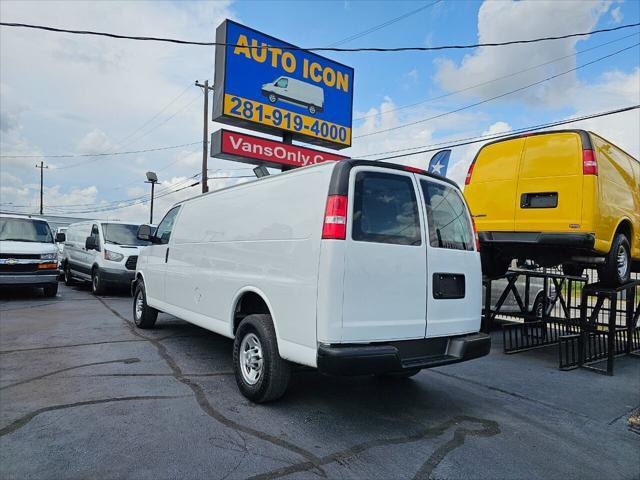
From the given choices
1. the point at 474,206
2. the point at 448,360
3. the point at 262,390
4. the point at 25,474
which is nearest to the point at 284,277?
A: the point at 262,390

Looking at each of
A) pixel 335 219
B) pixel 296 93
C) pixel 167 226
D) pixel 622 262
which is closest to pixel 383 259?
pixel 335 219

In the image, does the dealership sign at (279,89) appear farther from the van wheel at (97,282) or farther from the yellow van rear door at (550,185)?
the yellow van rear door at (550,185)

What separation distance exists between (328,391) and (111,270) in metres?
8.88

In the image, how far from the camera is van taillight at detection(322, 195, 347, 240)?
341 cm

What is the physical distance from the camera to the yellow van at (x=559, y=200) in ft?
19.0

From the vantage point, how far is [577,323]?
7.27 meters

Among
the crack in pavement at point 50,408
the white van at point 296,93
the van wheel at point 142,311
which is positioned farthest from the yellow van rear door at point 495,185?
the white van at point 296,93

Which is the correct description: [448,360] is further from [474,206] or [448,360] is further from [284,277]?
[474,206]

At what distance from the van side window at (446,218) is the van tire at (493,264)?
3.39 meters

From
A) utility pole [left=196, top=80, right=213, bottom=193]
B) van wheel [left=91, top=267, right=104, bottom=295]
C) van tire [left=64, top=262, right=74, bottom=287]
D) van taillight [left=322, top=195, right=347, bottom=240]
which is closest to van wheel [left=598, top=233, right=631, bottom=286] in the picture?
van taillight [left=322, top=195, right=347, bottom=240]

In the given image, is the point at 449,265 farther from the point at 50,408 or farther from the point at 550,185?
the point at 50,408

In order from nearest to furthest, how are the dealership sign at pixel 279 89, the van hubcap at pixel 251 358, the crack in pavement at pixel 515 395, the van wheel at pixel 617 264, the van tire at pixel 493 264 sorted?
the van hubcap at pixel 251 358 < the crack in pavement at pixel 515 395 < the van wheel at pixel 617 264 < the van tire at pixel 493 264 < the dealership sign at pixel 279 89

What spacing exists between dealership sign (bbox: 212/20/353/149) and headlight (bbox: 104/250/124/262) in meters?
4.70

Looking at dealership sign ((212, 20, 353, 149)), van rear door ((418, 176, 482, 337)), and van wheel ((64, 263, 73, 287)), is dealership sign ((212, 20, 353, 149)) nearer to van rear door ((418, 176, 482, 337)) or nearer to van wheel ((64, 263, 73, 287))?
van wheel ((64, 263, 73, 287))
